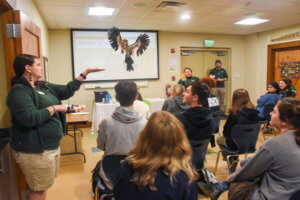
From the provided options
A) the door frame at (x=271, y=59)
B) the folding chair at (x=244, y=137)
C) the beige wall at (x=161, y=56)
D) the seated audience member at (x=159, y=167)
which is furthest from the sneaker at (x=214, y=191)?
the door frame at (x=271, y=59)

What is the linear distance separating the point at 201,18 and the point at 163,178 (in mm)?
4516

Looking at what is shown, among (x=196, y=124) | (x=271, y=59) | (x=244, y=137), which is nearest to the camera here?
(x=196, y=124)

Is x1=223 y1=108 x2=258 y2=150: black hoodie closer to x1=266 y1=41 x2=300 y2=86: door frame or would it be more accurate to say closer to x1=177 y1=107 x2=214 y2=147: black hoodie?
x1=177 y1=107 x2=214 y2=147: black hoodie

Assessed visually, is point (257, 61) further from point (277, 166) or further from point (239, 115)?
point (277, 166)

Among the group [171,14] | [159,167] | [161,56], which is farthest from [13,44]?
[161,56]

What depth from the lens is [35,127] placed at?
1646mm

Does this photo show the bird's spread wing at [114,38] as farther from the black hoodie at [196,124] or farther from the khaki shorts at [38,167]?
the khaki shorts at [38,167]

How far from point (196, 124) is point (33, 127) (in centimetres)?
136

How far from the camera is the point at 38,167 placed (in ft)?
5.49

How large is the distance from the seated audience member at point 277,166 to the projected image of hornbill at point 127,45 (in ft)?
16.1

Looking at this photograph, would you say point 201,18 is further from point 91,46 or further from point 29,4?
point 29,4

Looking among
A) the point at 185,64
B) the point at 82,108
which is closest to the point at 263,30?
the point at 185,64

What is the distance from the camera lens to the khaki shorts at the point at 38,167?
1.65 meters

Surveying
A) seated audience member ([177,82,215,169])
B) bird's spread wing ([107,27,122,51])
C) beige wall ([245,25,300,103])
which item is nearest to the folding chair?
seated audience member ([177,82,215,169])
